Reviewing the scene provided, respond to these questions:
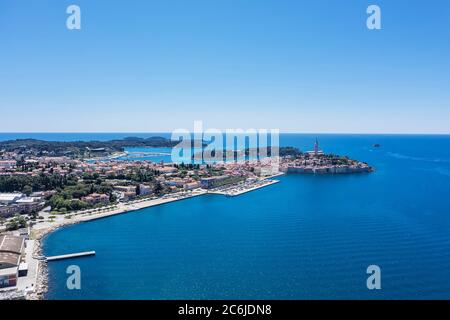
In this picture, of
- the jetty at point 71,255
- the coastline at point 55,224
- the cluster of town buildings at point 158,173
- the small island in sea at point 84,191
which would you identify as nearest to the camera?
the coastline at point 55,224

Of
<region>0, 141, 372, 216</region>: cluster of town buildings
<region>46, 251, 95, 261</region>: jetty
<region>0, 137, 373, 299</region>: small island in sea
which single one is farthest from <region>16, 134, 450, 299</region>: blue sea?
<region>0, 141, 372, 216</region>: cluster of town buildings

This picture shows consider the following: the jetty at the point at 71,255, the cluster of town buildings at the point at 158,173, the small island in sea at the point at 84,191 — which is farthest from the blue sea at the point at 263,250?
the cluster of town buildings at the point at 158,173

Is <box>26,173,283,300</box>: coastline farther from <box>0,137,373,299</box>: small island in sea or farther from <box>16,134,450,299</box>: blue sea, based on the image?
<box>16,134,450,299</box>: blue sea

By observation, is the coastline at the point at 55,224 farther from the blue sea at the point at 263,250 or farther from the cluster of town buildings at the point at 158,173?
the cluster of town buildings at the point at 158,173

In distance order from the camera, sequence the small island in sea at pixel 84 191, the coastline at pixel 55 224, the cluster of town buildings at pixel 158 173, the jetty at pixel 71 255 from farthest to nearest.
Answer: the cluster of town buildings at pixel 158 173 < the jetty at pixel 71 255 < the small island in sea at pixel 84 191 < the coastline at pixel 55 224

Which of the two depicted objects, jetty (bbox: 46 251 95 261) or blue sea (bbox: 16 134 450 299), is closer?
blue sea (bbox: 16 134 450 299)

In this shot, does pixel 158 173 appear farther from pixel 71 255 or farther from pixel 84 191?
pixel 71 255
